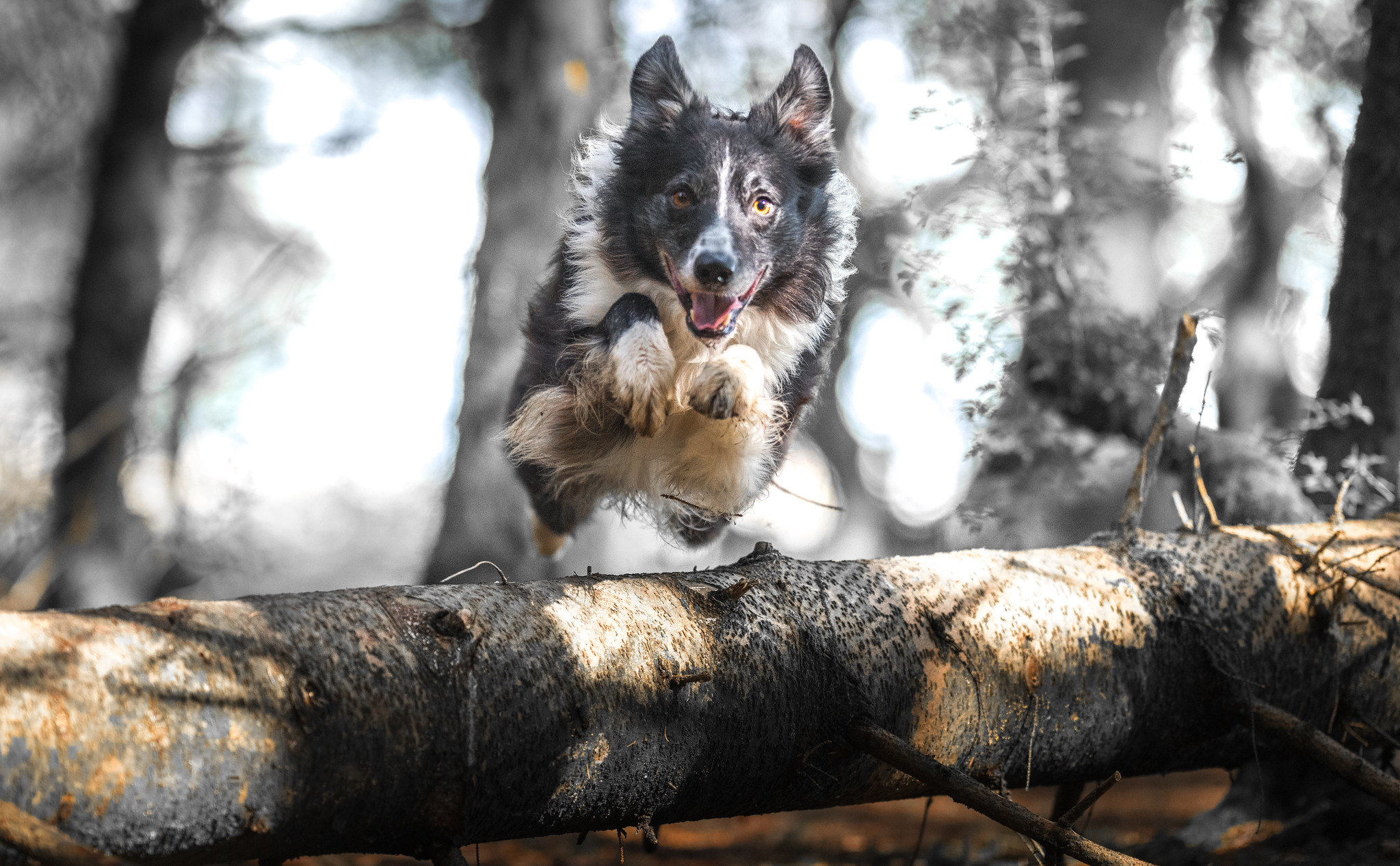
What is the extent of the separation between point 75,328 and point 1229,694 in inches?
262

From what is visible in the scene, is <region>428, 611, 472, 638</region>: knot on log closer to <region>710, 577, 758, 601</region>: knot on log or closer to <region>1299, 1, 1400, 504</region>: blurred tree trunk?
<region>710, 577, 758, 601</region>: knot on log

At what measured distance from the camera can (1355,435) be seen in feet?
14.0

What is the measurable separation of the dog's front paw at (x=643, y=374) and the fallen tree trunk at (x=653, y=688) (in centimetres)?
45

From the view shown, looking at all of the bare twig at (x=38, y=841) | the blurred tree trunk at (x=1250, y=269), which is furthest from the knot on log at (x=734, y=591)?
the blurred tree trunk at (x=1250, y=269)

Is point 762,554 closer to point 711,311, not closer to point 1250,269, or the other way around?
point 711,311

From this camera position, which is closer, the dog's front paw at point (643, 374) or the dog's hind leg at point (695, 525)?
the dog's front paw at point (643, 374)

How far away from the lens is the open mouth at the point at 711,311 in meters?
2.42

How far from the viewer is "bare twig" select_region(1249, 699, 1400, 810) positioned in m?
2.33

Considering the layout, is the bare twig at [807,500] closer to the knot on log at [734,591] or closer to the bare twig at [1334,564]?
the knot on log at [734,591]

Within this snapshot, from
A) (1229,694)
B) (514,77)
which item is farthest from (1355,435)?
(514,77)

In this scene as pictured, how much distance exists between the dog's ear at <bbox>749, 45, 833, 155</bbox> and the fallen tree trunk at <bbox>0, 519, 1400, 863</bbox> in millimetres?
1118

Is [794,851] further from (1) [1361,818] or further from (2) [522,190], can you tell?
(2) [522,190]

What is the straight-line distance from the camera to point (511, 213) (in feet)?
16.3

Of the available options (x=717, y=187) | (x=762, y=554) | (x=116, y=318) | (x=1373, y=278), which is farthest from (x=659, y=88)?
(x=116, y=318)
